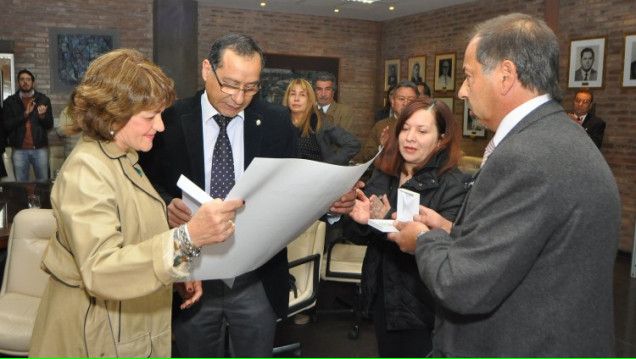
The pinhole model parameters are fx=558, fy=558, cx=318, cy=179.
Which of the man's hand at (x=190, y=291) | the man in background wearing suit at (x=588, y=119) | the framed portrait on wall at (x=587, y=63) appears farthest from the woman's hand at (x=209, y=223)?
the framed portrait on wall at (x=587, y=63)

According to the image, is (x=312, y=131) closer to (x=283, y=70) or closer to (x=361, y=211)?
(x=361, y=211)

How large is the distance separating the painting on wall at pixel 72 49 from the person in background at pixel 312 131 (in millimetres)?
6454

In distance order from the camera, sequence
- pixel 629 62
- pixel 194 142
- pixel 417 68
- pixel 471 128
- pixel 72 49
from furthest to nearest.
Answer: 1. pixel 417 68
2. pixel 72 49
3. pixel 471 128
4. pixel 629 62
5. pixel 194 142

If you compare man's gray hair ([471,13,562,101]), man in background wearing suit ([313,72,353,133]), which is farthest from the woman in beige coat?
man in background wearing suit ([313,72,353,133])

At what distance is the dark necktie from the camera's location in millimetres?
2129

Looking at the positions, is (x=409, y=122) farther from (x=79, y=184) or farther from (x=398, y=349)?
(x=79, y=184)

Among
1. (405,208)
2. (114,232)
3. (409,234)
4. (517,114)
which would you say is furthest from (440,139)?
(114,232)

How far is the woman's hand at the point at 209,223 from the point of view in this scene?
4.45 feet

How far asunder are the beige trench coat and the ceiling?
894 cm

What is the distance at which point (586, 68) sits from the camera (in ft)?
24.4

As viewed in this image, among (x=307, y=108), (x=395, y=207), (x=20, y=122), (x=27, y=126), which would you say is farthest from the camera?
(x=27, y=126)

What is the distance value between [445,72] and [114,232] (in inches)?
372

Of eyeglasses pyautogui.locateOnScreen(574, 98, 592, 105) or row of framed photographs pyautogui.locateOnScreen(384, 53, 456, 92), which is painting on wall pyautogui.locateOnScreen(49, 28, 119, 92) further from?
eyeglasses pyautogui.locateOnScreen(574, 98, 592, 105)

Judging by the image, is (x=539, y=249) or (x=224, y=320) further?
(x=224, y=320)
